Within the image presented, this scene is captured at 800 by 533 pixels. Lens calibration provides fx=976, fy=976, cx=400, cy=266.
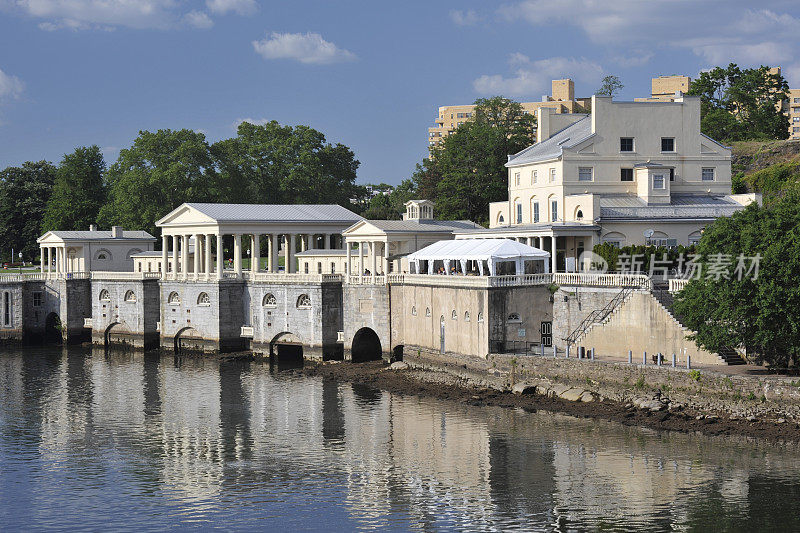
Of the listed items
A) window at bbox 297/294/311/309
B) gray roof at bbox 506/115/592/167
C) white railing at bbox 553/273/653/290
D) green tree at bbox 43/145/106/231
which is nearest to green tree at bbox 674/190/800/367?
white railing at bbox 553/273/653/290

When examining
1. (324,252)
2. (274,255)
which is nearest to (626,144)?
(324,252)

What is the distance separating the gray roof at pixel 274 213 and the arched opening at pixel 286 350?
1205 cm

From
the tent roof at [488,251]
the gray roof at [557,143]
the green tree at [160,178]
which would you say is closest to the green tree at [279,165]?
the green tree at [160,178]

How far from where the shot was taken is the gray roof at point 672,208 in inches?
2665

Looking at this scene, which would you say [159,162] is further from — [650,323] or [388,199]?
[650,323]

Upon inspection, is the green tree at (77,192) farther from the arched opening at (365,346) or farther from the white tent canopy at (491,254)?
the white tent canopy at (491,254)

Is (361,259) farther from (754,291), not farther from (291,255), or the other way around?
(754,291)

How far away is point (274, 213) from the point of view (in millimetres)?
86750

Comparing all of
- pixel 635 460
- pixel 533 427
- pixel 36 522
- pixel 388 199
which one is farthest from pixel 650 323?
pixel 388 199

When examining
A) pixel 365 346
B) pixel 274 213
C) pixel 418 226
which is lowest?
pixel 365 346

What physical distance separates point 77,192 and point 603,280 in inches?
3395

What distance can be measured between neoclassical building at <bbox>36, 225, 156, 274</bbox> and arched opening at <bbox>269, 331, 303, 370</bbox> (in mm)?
26781

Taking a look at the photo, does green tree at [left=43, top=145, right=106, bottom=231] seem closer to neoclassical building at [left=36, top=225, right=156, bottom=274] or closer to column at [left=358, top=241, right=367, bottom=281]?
neoclassical building at [left=36, top=225, right=156, bottom=274]

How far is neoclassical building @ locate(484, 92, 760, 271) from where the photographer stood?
233 ft
